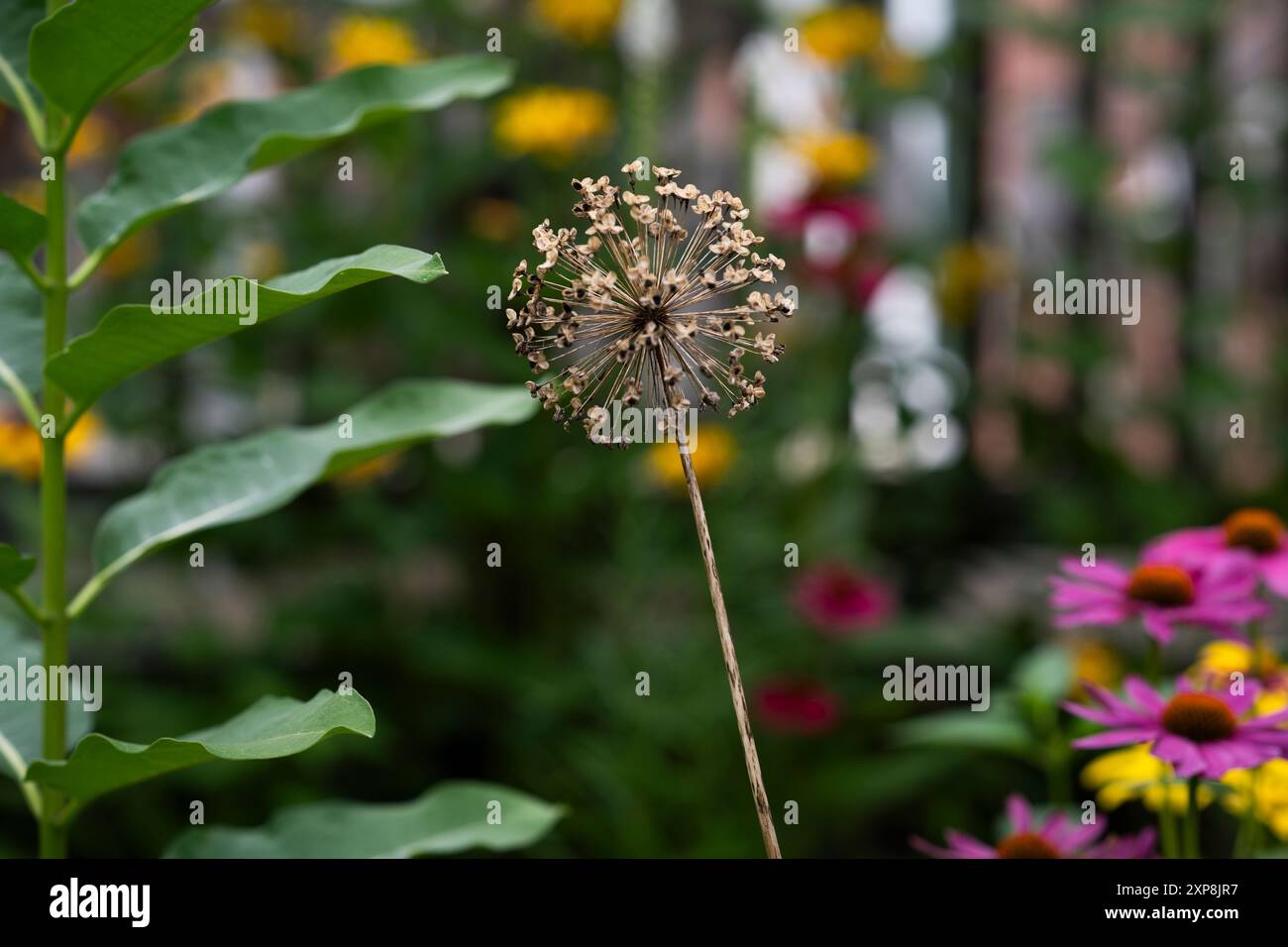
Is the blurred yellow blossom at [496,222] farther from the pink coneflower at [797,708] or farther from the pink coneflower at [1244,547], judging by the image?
the pink coneflower at [1244,547]

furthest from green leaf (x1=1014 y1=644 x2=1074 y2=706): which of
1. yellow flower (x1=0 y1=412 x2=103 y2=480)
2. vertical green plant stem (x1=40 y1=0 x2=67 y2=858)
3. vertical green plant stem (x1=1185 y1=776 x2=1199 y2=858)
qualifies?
yellow flower (x1=0 y1=412 x2=103 y2=480)

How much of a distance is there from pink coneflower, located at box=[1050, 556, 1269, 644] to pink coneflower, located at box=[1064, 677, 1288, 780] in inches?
1.4

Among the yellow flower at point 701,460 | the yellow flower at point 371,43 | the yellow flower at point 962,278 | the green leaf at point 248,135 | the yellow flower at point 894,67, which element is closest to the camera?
the green leaf at point 248,135

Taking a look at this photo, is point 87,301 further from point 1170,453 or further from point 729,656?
point 1170,453

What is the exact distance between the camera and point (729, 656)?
44 cm

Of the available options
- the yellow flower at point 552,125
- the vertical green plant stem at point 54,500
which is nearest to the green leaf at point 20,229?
the vertical green plant stem at point 54,500

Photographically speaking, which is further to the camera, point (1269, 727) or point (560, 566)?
point (560, 566)

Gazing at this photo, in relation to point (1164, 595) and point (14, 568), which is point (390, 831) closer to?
point (14, 568)

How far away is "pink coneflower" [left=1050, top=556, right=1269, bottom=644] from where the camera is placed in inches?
23.3

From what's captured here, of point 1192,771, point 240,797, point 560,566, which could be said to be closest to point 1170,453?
point 560,566

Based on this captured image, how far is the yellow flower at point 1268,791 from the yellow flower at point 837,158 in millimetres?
1434

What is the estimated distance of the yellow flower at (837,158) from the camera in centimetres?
195

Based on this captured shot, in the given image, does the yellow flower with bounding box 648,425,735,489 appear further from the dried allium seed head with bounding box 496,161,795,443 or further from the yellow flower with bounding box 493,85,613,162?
the dried allium seed head with bounding box 496,161,795,443

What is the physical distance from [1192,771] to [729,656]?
20cm
